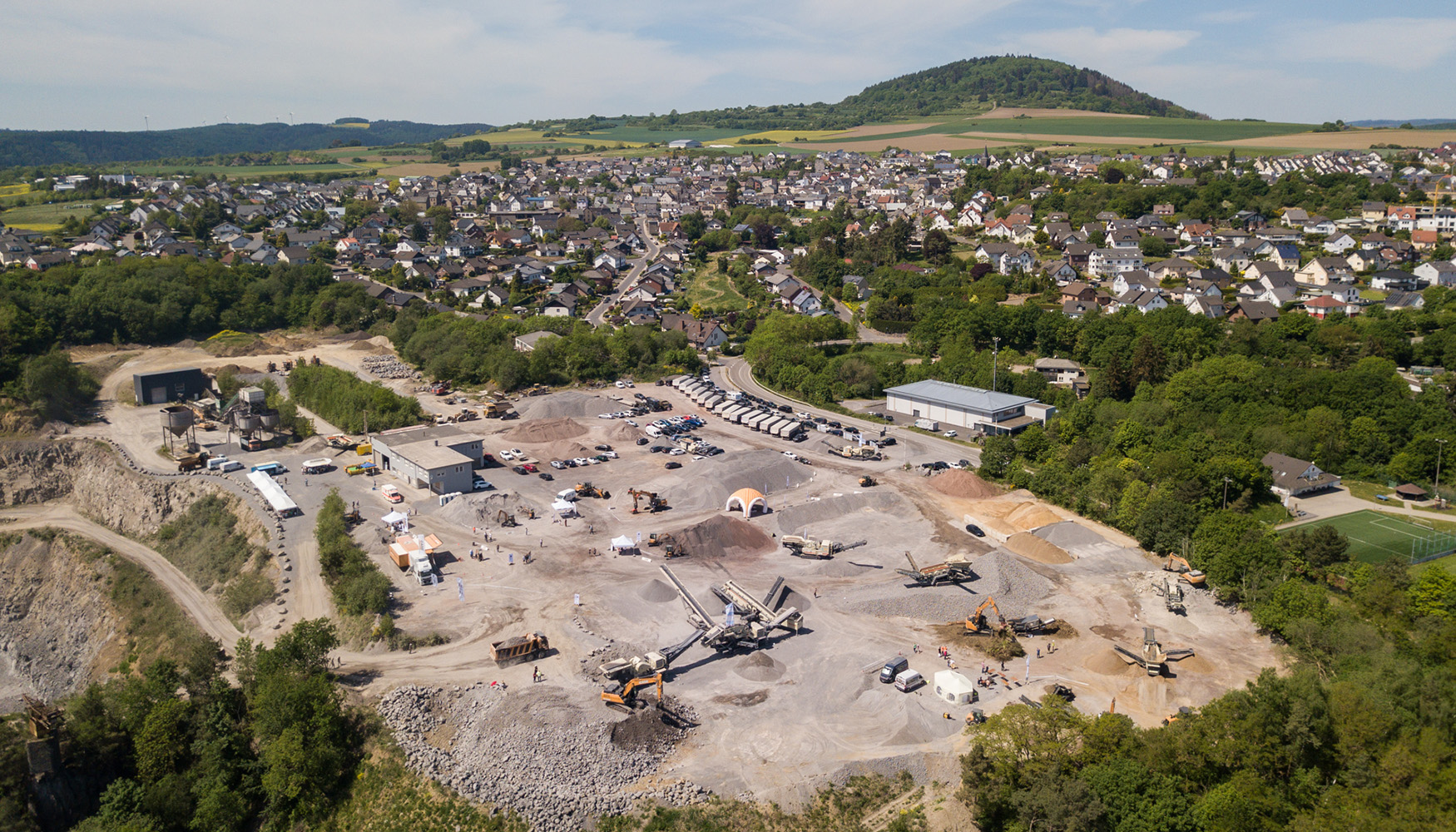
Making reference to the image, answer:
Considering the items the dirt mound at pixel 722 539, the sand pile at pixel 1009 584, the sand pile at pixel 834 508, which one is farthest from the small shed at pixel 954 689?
the sand pile at pixel 834 508

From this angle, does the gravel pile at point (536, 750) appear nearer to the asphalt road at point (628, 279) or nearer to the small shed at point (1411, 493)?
the small shed at point (1411, 493)

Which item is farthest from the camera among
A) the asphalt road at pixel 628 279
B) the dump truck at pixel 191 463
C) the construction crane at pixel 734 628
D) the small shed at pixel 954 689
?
the asphalt road at pixel 628 279

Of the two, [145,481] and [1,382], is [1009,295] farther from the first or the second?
[1,382]

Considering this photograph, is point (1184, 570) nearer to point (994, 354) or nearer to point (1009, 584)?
point (1009, 584)

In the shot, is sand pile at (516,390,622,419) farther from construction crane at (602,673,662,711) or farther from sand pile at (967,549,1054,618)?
construction crane at (602,673,662,711)

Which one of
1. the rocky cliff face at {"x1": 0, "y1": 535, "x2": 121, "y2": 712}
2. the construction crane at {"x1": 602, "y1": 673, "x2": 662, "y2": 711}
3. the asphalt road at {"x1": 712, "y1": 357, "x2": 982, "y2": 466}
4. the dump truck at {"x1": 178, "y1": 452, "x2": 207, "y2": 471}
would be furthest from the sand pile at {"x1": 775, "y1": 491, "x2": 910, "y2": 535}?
the dump truck at {"x1": 178, "y1": 452, "x2": 207, "y2": 471}

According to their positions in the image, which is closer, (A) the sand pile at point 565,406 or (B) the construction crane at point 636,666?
(B) the construction crane at point 636,666

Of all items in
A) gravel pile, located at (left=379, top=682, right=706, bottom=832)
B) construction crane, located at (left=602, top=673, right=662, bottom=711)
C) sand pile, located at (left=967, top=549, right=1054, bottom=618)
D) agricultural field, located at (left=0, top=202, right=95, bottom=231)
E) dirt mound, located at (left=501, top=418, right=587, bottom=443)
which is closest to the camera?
gravel pile, located at (left=379, top=682, right=706, bottom=832)

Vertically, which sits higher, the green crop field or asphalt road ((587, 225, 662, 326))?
the green crop field
